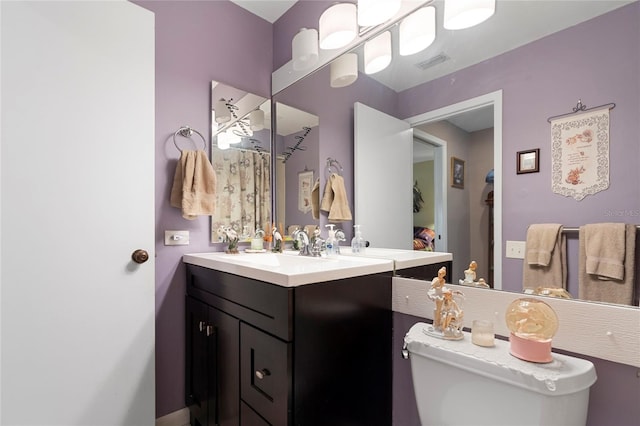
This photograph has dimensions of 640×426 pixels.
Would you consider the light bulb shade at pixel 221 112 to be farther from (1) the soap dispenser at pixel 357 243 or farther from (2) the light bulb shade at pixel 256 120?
(1) the soap dispenser at pixel 357 243

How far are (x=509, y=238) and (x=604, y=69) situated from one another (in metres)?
0.51

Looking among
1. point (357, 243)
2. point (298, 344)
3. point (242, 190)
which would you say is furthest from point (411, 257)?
point (242, 190)

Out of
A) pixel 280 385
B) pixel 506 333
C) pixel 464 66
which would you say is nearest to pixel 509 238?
pixel 506 333

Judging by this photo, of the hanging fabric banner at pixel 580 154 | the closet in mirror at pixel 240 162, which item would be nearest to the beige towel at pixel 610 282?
the hanging fabric banner at pixel 580 154

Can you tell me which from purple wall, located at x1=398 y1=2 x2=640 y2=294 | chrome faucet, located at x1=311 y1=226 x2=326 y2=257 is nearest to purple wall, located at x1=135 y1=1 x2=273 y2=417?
chrome faucet, located at x1=311 y1=226 x2=326 y2=257

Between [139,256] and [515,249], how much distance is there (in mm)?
1491

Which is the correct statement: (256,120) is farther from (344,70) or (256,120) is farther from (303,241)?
(303,241)

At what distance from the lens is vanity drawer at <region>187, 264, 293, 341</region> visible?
95cm

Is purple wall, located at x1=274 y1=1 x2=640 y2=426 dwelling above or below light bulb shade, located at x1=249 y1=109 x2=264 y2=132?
below

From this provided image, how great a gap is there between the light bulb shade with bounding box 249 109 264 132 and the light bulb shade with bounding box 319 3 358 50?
2.03 feet

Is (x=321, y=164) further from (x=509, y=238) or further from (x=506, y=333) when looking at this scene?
(x=506, y=333)

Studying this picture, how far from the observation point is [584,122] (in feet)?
2.71

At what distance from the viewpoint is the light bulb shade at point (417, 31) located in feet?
4.04

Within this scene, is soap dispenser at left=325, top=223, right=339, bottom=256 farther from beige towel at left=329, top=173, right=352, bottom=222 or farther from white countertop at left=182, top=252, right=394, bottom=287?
white countertop at left=182, top=252, right=394, bottom=287
